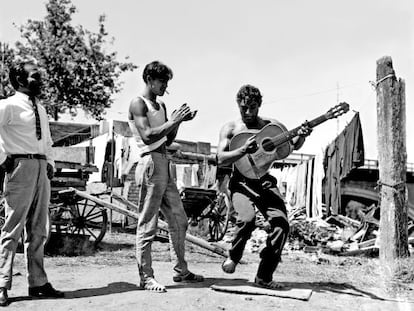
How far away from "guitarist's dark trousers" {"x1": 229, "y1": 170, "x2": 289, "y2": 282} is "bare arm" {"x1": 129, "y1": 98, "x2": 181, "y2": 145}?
1.02m

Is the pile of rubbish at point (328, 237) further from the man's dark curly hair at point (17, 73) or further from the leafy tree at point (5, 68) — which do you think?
the leafy tree at point (5, 68)

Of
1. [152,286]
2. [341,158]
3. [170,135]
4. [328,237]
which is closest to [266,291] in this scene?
[152,286]

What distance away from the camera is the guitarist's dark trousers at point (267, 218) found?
5195 mm

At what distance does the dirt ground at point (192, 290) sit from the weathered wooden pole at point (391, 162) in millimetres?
441

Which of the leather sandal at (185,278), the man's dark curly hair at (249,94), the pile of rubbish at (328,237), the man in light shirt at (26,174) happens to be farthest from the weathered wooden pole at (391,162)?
the man in light shirt at (26,174)

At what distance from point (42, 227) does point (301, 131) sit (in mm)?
2658

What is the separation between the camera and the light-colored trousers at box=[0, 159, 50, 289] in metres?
4.49

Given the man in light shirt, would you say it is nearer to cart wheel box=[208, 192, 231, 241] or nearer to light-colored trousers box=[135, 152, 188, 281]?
light-colored trousers box=[135, 152, 188, 281]

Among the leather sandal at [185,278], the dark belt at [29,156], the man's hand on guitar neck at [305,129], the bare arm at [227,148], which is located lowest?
the leather sandal at [185,278]

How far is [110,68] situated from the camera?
32.3m

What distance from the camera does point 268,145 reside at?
17.7 ft

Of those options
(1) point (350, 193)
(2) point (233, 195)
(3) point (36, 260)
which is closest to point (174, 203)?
(2) point (233, 195)

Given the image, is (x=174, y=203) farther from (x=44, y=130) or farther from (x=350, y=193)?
(x=350, y=193)

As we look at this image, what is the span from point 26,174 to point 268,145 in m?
2.39
